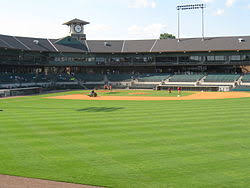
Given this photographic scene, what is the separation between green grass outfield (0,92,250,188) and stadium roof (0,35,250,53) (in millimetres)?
55231

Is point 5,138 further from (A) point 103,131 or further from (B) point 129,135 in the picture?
(B) point 129,135

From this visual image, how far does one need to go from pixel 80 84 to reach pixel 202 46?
34.9 meters

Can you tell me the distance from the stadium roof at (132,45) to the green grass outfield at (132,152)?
55231mm

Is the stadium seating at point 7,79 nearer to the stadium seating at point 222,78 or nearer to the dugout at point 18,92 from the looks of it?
the dugout at point 18,92

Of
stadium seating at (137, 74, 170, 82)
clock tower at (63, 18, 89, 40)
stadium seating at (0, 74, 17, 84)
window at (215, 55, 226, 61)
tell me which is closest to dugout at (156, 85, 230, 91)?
stadium seating at (137, 74, 170, 82)

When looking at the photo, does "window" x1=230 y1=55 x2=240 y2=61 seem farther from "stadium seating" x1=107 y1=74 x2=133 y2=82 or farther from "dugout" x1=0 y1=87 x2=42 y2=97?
"dugout" x1=0 y1=87 x2=42 y2=97

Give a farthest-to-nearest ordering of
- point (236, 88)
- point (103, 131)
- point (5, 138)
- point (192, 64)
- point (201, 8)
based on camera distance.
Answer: point (201, 8) < point (192, 64) < point (236, 88) < point (103, 131) < point (5, 138)

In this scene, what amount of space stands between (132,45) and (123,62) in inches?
232

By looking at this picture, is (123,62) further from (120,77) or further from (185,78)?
(185,78)

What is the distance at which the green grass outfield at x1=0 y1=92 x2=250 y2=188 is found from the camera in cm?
1179

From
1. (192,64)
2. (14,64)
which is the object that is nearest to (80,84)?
(14,64)

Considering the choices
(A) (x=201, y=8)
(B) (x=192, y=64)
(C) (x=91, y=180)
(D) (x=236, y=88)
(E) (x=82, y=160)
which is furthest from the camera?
(A) (x=201, y=8)

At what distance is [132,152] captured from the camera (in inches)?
597

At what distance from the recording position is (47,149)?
15922 mm
